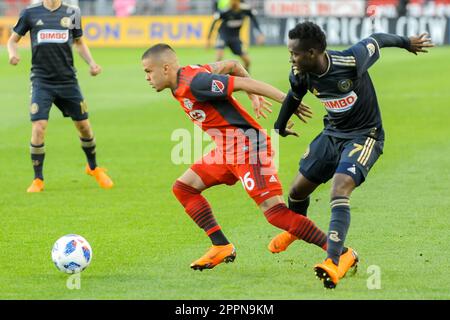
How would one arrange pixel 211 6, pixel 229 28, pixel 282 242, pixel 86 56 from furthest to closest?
pixel 211 6, pixel 229 28, pixel 86 56, pixel 282 242

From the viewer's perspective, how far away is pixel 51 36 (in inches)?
544

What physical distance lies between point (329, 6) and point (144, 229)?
3544 cm

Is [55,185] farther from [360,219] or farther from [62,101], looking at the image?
[360,219]

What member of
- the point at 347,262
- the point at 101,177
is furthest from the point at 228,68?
the point at 101,177

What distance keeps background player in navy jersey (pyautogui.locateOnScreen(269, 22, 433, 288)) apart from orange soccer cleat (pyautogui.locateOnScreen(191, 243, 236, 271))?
41 centimetres

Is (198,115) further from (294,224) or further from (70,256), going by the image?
(70,256)

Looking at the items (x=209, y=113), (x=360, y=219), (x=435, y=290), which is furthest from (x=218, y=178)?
(x=360, y=219)

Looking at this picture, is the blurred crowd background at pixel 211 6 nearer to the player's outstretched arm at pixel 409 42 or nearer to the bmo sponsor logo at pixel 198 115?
the player's outstretched arm at pixel 409 42

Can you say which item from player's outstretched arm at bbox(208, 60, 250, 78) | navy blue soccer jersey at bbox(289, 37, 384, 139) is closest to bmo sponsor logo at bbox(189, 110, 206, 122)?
player's outstretched arm at bbox(208, 60, 250, 78)

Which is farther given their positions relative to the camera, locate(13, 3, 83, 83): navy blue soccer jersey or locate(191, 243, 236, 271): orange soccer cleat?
locate(13, 3, 83, 83): navy blue soccer jersey

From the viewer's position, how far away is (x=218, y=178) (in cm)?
895

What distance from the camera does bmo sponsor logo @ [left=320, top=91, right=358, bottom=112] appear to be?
342 inches

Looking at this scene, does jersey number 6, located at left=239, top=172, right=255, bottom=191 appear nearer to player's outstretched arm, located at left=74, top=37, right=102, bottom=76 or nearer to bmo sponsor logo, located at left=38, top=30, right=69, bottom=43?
player's outstretched arm, located at left=74, top=37, right=102, bottom=76

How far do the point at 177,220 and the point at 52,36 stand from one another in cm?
355
